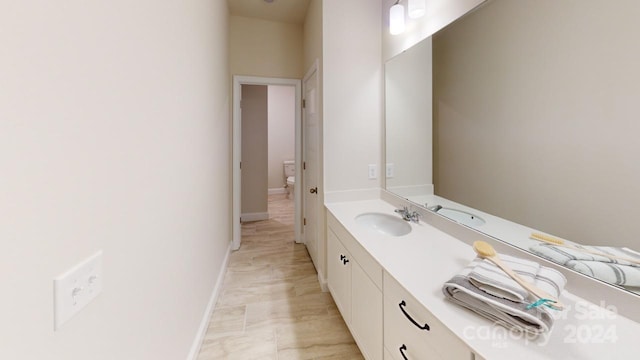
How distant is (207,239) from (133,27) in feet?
4.84

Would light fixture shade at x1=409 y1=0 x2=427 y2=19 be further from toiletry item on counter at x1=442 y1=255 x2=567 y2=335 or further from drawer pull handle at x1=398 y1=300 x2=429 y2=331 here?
drawer pull handle at x1=398 y1=300 x2=429 y2=331

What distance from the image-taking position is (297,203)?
3422mm

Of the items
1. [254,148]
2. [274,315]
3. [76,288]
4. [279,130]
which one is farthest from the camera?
[279,130]

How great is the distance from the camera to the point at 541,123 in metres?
1.06

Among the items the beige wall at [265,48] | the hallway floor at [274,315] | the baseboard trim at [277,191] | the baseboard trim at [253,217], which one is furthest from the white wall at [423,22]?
the baseboard trim at [277,191]

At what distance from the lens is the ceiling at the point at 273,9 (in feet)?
9.12

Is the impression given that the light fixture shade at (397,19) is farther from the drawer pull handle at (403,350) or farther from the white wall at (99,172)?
the drawer pull handle at (403,350)

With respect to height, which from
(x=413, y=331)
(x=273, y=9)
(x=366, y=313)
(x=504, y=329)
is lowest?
(x=366, y=313)

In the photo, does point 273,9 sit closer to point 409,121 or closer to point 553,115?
point 409,121

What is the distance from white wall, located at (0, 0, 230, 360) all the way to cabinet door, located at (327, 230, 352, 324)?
38.1 inches

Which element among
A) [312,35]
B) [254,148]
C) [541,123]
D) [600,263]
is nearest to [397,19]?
[312,35]

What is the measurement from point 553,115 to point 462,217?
0.68m

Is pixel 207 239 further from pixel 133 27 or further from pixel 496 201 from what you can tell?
pixel 496 201

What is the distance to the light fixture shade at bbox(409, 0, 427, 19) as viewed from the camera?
1.69m
